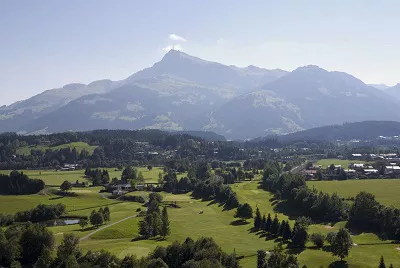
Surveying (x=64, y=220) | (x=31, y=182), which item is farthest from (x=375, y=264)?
(x=31, y=182)

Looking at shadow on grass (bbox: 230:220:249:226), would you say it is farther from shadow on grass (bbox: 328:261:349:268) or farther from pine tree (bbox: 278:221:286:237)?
shadow on grass (bbox: 328:261:349:268)

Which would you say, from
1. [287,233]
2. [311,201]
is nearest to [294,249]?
[287,233]

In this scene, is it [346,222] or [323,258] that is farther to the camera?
[346,222]

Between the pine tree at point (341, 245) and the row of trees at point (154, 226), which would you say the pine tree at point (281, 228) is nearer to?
the pine tree at point (341, 245)

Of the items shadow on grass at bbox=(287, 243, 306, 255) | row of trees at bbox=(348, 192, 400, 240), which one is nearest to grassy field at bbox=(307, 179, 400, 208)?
row of trees at bbox=(348, 192, 400, 240)

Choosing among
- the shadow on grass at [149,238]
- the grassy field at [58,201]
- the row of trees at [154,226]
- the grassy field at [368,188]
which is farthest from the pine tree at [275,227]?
the grassy field at [58,201]

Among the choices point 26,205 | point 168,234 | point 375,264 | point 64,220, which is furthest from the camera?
point 26,205

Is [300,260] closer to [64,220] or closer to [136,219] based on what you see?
[136,219]
